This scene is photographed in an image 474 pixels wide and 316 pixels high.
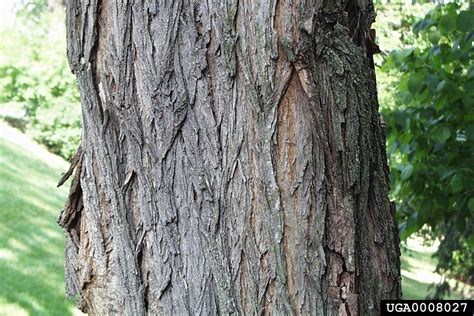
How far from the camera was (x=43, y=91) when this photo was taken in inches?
518

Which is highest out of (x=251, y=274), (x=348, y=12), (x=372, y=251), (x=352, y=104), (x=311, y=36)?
(x=348, y=12)

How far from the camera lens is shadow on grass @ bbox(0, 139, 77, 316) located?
556 centimetres

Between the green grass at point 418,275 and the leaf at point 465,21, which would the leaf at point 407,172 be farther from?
the green grass at point 418,275

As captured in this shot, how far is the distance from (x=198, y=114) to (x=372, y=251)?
60 cm

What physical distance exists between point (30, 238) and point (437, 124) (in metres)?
4.76

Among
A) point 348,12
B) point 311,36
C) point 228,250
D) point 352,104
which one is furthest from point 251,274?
point 348,12

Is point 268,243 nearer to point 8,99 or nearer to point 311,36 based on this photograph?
point 311,36

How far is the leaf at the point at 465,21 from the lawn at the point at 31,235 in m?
3.64

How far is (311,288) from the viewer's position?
1.78 metres

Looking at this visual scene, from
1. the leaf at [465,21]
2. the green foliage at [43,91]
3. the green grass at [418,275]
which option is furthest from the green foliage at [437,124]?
the green foliage at [43,91]

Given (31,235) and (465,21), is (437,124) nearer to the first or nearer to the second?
(465,21)

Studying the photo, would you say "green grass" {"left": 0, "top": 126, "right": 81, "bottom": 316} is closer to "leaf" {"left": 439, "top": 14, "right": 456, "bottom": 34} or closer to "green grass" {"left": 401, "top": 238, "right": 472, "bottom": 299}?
"leaf" {"left": 439, "top": 14, "right": 456, "bottom": 34}

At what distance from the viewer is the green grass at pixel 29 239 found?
217 inches

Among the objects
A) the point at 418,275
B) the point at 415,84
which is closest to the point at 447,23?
the point at 415,84
